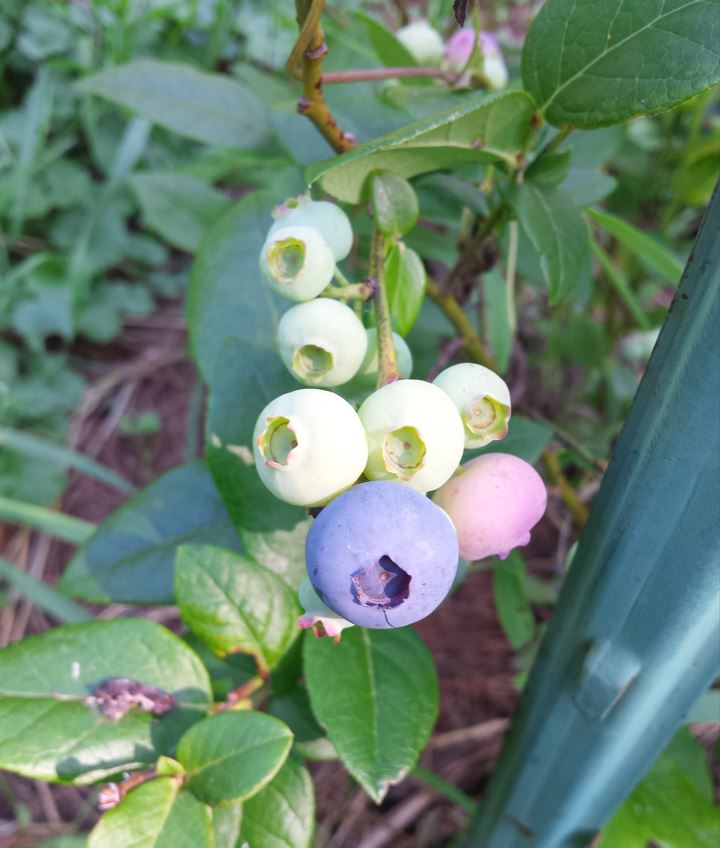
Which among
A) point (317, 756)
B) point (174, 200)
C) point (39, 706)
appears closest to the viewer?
point (39, 706)

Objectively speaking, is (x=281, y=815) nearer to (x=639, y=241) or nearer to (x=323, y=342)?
(x=323, y=342)

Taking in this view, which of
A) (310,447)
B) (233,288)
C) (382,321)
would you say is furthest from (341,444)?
(233,288)

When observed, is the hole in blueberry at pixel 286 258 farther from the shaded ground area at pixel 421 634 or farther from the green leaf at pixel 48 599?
the green leaf at pixel 48 599

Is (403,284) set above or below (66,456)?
above

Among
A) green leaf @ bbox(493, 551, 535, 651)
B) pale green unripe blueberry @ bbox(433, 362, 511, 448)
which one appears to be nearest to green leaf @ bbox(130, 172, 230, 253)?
green leaf @ bbox(493, 551, 535, 651)

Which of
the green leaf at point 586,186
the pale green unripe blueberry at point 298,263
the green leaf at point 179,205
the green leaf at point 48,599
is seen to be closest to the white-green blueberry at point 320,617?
the pale green unripe blueberry at point 298,263

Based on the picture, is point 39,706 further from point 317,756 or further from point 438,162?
point 438,162

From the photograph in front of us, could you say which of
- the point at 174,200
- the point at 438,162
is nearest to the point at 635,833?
the point at 438,162
